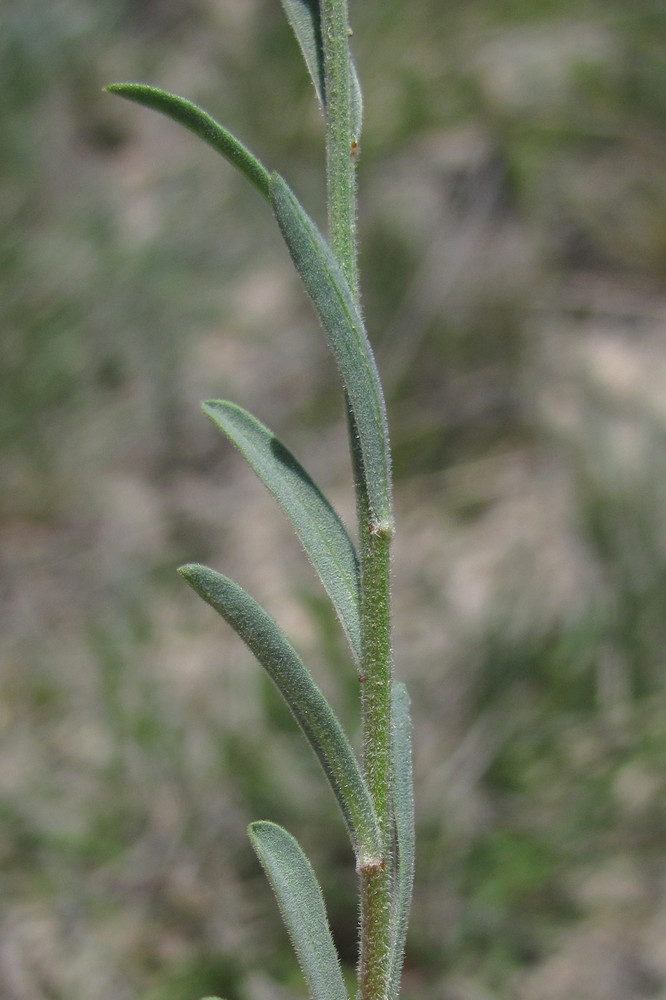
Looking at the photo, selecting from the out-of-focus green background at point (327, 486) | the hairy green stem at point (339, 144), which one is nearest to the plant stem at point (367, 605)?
the hairy green stem at point (339, 144)

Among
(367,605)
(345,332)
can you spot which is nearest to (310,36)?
(345,332)

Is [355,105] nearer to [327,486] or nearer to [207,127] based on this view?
[207,127]

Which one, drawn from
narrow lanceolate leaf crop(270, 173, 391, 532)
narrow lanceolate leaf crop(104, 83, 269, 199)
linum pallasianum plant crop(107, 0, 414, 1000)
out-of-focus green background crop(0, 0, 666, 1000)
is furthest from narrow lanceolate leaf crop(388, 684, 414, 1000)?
out-of-focus green background crop(0, 0, 666, 1000)

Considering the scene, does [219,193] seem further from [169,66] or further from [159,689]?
[159,689]

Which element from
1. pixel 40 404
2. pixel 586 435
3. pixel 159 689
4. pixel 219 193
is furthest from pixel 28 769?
pixel 219 193

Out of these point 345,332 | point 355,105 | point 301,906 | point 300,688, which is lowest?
point 301,906

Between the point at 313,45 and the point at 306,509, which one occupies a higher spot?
the point at 313,45

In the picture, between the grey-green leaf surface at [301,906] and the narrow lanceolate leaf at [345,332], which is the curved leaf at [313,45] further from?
the grey-green leaf surface at [301,906]
